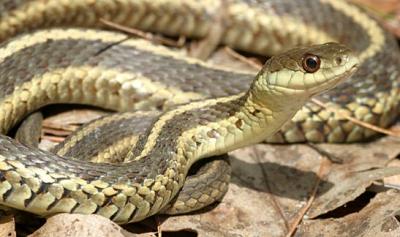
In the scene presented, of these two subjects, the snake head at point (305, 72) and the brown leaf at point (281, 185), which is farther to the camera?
the brown leaf at point (281, 185)

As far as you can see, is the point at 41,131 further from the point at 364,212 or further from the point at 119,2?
the point at 364,212

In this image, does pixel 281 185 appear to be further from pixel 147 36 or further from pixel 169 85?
pixel 147 36

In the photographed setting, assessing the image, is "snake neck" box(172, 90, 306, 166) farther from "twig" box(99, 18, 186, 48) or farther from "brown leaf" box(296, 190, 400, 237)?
"twig" box(99, 18, 186, 48)

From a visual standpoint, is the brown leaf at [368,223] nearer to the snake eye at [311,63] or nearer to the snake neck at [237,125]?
the snake neck at [237,125]

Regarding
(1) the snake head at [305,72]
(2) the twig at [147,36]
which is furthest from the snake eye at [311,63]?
(2) the twig at [147,36]

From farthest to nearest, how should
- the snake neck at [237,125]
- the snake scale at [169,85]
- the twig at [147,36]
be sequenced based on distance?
the twig at [147,36] → the snake neck at [237,125] → the snake scale at [169,85]

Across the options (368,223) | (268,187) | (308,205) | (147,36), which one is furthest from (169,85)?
(368,223)

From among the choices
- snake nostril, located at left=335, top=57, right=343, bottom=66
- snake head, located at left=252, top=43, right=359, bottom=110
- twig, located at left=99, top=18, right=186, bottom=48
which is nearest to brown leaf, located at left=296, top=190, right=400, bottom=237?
snake head, located at left=252, top=43, right=359, bottom=110
